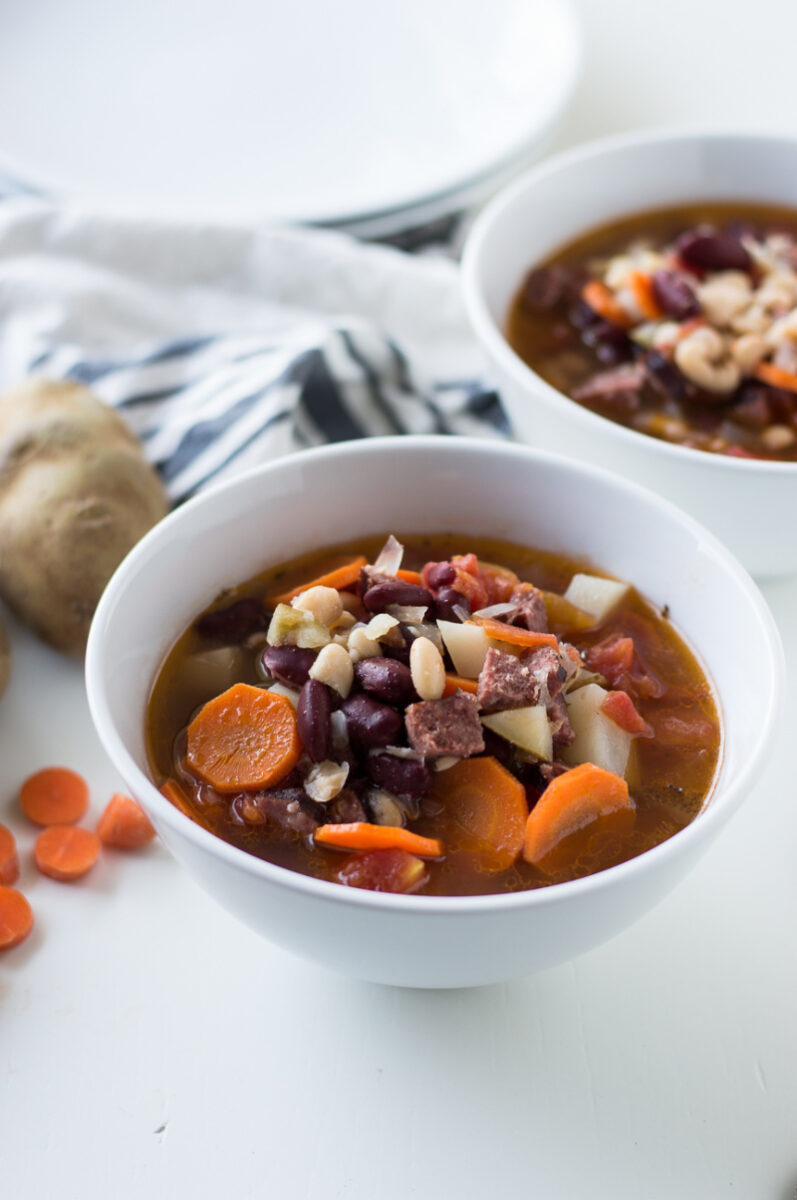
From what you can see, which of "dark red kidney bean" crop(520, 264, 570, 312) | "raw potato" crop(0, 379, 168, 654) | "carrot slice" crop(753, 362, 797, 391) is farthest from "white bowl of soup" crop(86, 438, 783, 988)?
"dark red kidney bean" crop(520, 264, 570, 312)

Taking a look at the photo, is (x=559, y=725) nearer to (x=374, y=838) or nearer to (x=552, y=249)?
(x=374, y=838)

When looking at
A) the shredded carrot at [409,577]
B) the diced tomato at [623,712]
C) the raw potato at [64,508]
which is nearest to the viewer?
the diced tomato at [623,712]

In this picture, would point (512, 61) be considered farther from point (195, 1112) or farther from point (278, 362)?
point (195, 1112)

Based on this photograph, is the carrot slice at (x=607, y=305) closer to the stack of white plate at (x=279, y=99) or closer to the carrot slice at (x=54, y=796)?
the stack of white plate at (x=279, y=99)

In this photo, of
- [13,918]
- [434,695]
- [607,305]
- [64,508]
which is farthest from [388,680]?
[607,305]

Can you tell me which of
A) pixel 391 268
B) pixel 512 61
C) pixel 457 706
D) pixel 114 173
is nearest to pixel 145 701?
pixel 457 706

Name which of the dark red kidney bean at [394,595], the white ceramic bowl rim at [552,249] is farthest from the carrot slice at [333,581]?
the white ceramic bowl rim at [552,249]

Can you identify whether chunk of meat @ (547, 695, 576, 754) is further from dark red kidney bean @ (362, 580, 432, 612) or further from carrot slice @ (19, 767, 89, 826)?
carrot slice @ (19, 767, 89, 826)
